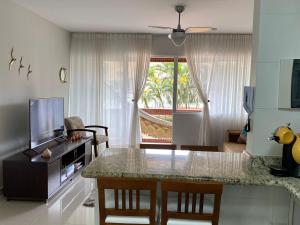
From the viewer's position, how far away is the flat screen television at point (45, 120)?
397cm

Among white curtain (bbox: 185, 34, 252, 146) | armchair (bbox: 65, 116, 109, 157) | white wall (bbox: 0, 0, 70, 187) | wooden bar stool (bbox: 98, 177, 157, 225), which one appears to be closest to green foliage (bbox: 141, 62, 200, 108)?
white curtain (bbox: 185, 34, 252, 146)

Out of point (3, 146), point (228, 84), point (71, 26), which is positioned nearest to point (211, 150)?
point (3, 146)

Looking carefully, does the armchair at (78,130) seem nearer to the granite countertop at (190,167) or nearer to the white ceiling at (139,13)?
the white ceiling at (139,13)

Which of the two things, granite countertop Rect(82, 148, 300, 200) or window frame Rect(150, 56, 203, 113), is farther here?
window frame Rect(150, 56, 203, 113)

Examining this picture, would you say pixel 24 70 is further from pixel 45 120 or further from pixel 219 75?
pixel 219 75

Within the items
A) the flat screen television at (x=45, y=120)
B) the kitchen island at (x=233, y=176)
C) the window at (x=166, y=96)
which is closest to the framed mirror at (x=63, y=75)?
the flat screen television at (x=45, y=120)

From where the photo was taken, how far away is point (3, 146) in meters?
3.87

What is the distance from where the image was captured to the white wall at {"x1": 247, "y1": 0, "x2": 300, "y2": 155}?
6.53 feet

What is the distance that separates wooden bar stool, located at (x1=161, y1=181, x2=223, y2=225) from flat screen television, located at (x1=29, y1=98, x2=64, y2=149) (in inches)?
111

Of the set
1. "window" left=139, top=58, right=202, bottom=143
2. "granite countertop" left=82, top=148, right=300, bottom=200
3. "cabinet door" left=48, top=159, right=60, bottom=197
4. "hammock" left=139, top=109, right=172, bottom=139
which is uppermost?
"window" left=139, top=58, right=202, bottom=143

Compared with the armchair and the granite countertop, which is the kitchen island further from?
the armchair

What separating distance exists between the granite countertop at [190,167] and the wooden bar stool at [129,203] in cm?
12

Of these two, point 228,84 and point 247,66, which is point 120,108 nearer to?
point 228,84

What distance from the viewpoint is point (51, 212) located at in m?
3.32
